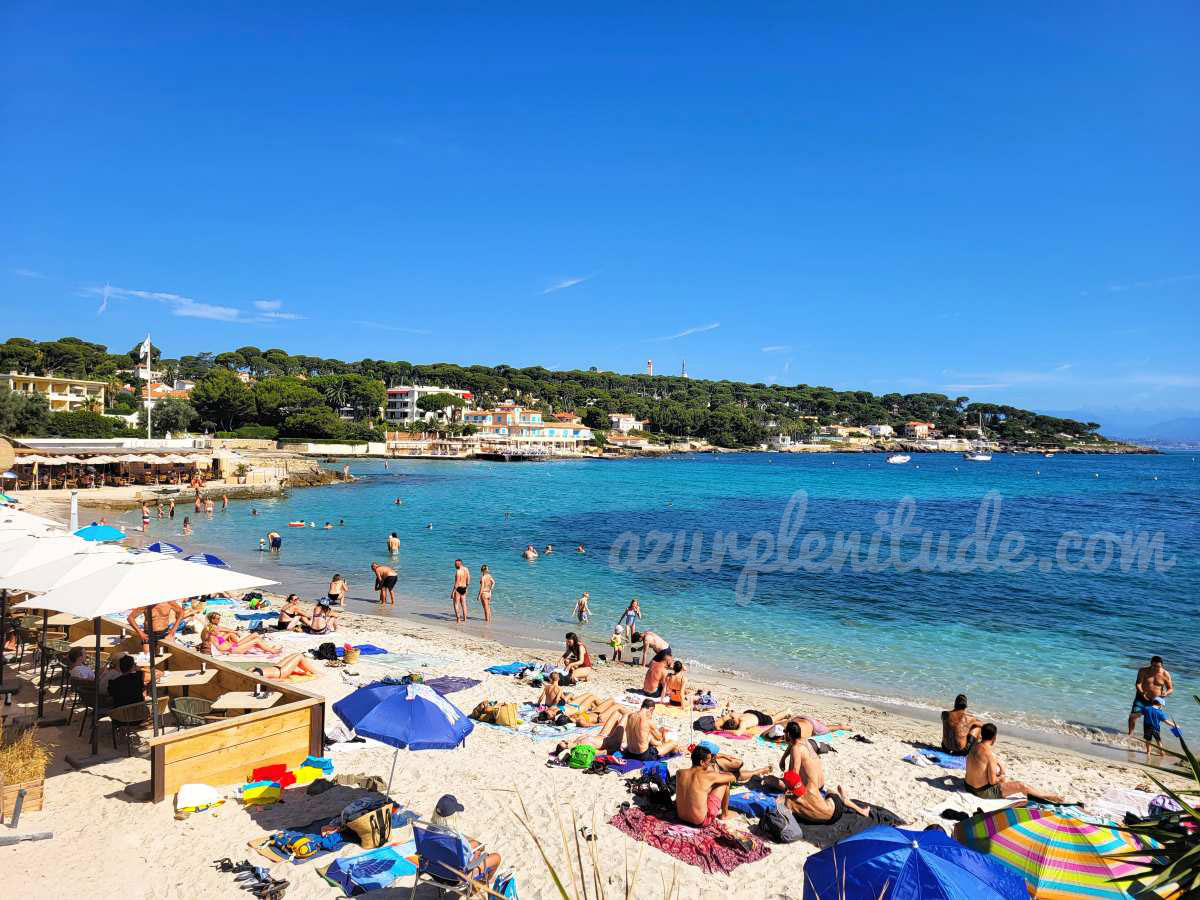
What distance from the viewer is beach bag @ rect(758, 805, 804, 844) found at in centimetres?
663

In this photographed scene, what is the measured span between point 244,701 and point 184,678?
1243 millimetres

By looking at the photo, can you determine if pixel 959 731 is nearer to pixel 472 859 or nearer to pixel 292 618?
pixel 472 859

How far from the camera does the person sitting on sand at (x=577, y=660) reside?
11.8 meters

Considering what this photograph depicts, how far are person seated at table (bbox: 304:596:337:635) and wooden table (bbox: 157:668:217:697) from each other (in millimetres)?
5882

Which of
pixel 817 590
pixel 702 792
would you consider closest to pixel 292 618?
pixel 702 792

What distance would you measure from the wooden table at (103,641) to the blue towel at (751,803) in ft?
25.9

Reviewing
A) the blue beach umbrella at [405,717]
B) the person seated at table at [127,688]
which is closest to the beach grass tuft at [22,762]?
the person seated at table at [127,688]

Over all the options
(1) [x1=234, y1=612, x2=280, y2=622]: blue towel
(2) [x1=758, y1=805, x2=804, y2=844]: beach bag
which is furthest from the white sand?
(1) [x1=234, y1=612, x2=280, y2=622]: blue towel

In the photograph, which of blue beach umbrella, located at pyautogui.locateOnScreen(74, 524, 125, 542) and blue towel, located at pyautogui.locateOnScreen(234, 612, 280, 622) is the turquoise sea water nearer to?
blue towel, located at pyautogui.locateOnScreen(234, 612, 280, 622)

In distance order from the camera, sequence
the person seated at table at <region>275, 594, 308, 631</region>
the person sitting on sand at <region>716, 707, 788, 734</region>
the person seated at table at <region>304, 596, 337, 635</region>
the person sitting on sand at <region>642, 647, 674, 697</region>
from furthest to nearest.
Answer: the person seated at table at <region>275, 594, 308, 631</region> → the person seated at table at <region>304, 596, 337, 635</region> → the person sitting on sand at <region>642, 647, 674, 697</region> → the person sitting on sand at <region>716, 707, 788, 734</region>

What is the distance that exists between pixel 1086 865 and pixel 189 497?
43.5 m

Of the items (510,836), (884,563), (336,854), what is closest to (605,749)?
(510,836)

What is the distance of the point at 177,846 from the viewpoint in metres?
5.90

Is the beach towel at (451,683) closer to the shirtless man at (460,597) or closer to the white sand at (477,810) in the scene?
the white sand at (477,810)
